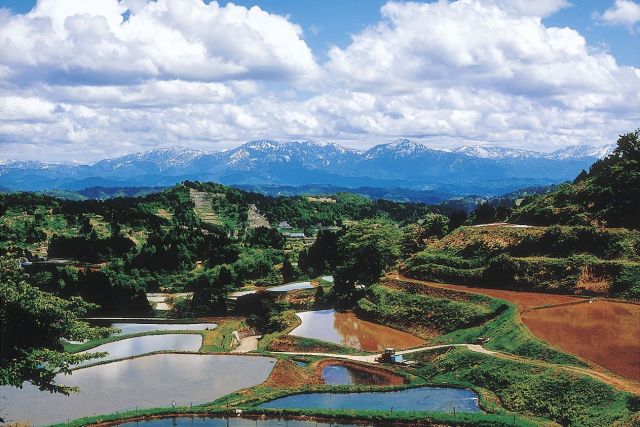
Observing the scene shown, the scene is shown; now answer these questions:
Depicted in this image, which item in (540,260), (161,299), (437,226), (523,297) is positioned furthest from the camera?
(437,226)

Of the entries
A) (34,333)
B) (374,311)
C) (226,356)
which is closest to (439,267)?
(374,311)

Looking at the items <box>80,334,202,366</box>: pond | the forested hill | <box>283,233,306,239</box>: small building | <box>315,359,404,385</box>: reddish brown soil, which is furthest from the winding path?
<box>283,233,306,239</box>: small building

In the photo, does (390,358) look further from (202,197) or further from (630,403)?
(202,197)

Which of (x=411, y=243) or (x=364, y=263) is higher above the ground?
(x=411, y=243)

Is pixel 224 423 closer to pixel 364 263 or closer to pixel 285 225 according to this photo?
pixel 364 263

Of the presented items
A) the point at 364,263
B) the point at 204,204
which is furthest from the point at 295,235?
the point at 364,263

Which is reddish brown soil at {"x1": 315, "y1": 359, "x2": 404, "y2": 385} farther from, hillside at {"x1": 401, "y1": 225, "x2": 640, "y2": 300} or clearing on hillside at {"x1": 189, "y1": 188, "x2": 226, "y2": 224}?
clearing on hillside at {"x1": 189, "y1": 188, "x2": 226, "y2": 224}
